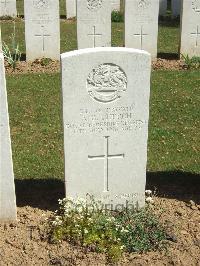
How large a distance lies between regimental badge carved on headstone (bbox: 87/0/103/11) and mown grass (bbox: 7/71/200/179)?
1.92 meters

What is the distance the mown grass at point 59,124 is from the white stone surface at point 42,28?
1.43 metres

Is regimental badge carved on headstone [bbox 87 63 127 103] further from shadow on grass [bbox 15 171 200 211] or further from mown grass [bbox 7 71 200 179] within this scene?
mown grass [bbox 7 71 200 179]

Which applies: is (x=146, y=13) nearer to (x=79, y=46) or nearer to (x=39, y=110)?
(x=79, y=46)

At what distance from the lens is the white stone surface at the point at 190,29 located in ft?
36.5

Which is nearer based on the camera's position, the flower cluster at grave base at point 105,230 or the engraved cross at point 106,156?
the flower cluster at grave base at point 105,230

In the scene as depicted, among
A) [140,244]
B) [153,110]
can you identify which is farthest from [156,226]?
[153,110]

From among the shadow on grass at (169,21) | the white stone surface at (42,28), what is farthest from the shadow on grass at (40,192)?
the shadow on grass at (169,21)

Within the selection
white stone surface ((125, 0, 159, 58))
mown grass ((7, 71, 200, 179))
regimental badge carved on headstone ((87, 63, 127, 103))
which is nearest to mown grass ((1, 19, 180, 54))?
white stone surface ((125, 0, 159, 58))

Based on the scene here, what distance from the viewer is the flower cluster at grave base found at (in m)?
4.43

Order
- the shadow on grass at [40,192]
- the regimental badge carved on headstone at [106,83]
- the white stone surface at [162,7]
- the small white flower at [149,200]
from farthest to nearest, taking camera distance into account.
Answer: the white stone surface at [162,7] → the shadow on grass at [40,192] → the small white flower at [149,200] → the regimental badge carved on headstone at [106,83]

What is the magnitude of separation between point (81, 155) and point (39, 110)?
11.9 ft

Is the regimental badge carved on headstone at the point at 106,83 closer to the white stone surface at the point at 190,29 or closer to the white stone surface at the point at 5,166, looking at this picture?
the white stone surface at the point at 5,166

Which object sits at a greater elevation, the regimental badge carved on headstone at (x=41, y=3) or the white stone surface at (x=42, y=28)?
the regimental badge carved on headstone at (x=41, y=3)

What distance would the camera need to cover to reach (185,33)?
Result: 451 inches
